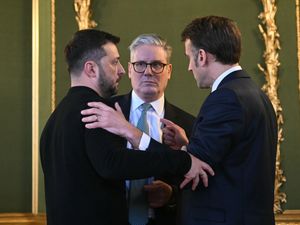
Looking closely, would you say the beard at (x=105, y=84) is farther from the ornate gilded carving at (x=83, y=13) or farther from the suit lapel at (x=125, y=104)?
the ornate gilded carving at (x=83, y=13)

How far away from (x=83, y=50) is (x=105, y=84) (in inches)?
7.3

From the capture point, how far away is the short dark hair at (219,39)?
237 centimetres

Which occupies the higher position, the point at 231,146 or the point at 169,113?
the point at 169,113

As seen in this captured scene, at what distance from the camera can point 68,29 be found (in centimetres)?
421

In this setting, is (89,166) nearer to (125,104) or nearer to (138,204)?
(138,204)

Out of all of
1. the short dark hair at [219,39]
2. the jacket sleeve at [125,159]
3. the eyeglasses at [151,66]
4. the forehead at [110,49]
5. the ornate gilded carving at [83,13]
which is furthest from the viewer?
the ornate gilded carving at [83,13]

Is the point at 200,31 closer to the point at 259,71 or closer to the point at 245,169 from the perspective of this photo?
the point at 245,169

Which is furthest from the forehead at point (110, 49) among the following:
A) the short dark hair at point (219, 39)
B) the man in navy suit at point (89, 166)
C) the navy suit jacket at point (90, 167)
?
the short dark hair at point (219, 39)

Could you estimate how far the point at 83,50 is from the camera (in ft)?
7.95

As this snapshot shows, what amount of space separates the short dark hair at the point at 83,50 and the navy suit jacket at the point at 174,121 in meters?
0.57

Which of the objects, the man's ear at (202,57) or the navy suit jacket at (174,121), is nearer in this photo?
the man's ear at (202,57)

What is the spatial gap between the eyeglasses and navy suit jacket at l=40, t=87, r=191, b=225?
769 mm

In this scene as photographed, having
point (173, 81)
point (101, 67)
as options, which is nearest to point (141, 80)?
point (101, 67)

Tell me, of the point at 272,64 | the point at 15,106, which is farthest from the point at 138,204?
the point at 272,64
